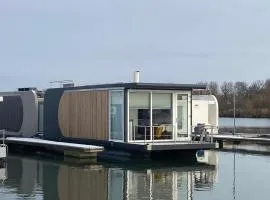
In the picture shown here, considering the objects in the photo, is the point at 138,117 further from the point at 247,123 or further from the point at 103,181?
the point at 247,123

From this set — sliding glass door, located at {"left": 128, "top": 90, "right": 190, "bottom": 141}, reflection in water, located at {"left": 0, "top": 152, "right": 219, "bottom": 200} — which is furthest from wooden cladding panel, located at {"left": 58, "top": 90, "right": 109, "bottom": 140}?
reflection in water, located at {"left": 0, "top": 152, "right": 219, "bottom": 200}

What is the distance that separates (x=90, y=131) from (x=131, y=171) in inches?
249

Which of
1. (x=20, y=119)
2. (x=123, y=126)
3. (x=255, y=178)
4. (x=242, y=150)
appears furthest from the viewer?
(x=20, y=119)

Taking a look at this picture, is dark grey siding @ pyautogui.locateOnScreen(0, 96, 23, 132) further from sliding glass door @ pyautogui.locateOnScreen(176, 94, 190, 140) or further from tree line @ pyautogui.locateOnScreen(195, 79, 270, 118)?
tree line @ pyautogui.locateOnScreen(195, 79, 270, 118)

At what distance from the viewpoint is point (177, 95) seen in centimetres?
2403

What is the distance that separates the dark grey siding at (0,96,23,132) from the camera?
32375 mm

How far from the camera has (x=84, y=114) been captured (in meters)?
25.7

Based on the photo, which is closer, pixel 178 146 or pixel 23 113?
pixel 178 146

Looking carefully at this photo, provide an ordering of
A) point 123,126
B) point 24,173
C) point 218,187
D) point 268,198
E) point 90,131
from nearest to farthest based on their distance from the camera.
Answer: point 268,198 → point 218,187 → point 24,173 → point 123,126 → point 90,131

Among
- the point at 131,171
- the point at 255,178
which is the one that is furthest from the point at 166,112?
the point at 255,178

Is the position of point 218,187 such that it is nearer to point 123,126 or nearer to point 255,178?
point 255,178

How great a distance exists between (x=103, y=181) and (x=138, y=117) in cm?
675

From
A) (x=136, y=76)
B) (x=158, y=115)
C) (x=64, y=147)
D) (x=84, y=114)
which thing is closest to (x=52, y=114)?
(x=84, y=114)

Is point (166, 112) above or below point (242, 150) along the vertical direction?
above
